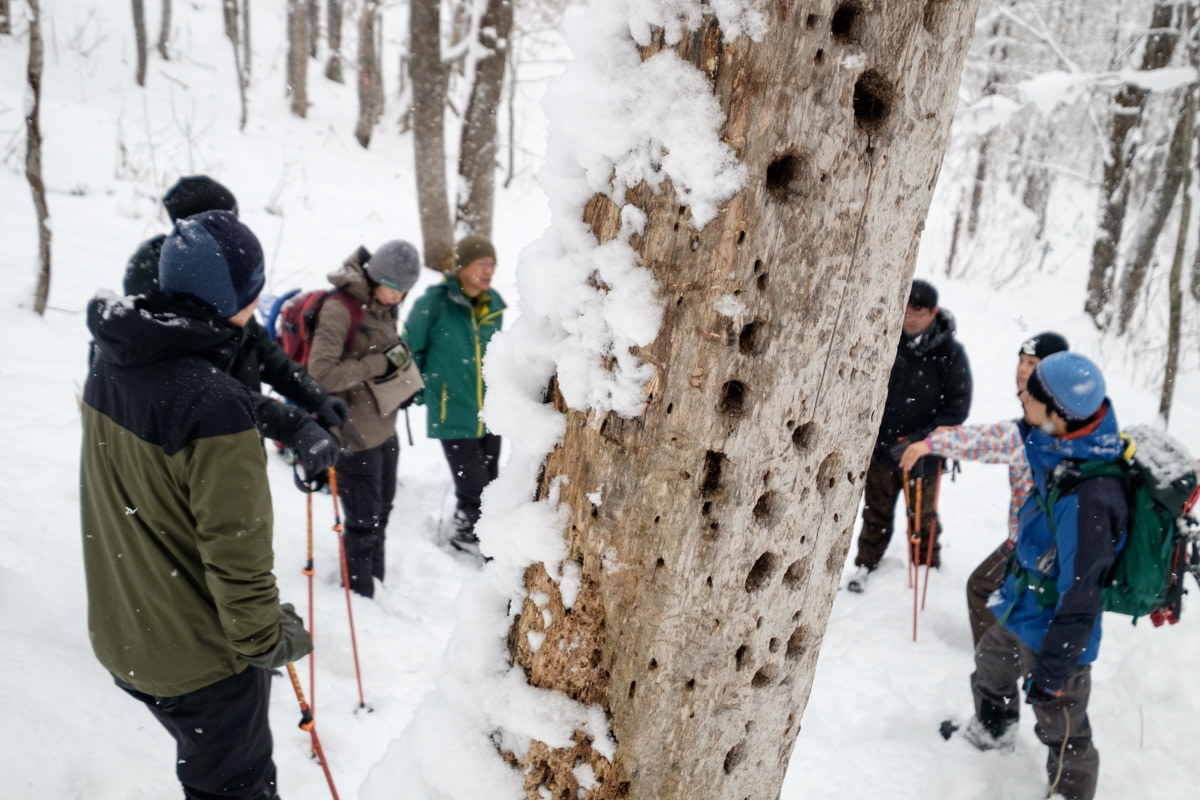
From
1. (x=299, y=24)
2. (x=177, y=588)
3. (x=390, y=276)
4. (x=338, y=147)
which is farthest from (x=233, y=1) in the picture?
(x=177, y=588)

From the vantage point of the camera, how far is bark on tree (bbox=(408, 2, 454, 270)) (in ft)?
27.1

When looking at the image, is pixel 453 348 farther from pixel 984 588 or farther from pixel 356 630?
pixel 984 588

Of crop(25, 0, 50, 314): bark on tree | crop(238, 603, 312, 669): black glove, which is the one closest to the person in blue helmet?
crop(238, 603, 312, 669): black glove

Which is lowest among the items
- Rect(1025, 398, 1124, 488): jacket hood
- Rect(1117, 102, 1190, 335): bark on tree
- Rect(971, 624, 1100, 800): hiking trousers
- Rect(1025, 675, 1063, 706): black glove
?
Rect(971, 624, 1100, 800): hiking trousers

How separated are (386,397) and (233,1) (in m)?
17.3

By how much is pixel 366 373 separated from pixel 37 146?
3678mm

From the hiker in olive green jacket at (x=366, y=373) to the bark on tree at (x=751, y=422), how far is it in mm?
2604

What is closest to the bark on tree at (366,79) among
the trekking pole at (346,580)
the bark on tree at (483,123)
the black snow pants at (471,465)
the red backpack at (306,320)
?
the bark on tree at (483,123)

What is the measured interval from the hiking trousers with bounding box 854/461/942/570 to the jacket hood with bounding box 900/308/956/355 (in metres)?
0.83

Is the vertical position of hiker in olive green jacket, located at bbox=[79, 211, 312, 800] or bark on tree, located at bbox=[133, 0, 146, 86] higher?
bark on tree, located at bbox=[133, 0, 146, 86]

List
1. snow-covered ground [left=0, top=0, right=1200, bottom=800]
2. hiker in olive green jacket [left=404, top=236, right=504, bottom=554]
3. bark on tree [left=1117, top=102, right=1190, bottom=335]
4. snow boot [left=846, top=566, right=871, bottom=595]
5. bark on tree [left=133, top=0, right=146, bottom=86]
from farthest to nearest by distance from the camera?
bark on tree [left=133, top=0, right=146, bottom=86] < bark on tree [left=1117, top=102, right=1190, bottom=335] < snow boot [left=846, top=566, right=871, bottom=595] < hiker in olive green jacket [left=404, top=236, right=504, bottom=554] < snow-covered ground [left=0, top=0, right=1200, bottom=800]

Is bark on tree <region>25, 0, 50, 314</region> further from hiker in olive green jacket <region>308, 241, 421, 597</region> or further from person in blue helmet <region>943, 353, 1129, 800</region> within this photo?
person in blue helmet <region>943, 353, 1129, 800</region>

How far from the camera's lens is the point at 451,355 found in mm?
4465

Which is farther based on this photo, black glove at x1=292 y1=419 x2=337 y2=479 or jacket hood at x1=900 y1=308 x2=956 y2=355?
jacket hood at x1=900 y1=308 x2=956 y2=355
